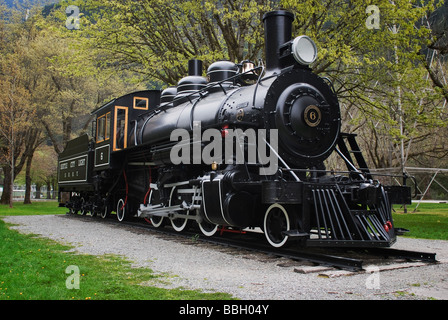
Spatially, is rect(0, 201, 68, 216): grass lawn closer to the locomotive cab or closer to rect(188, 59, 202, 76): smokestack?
the locomotive cab

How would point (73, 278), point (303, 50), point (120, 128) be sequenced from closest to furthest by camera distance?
point (73, 278) < point (303, 50) < point (120, 128)

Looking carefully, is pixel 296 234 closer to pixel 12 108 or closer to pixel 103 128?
pixel 103 128

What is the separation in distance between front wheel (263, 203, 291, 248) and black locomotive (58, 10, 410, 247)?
17mm

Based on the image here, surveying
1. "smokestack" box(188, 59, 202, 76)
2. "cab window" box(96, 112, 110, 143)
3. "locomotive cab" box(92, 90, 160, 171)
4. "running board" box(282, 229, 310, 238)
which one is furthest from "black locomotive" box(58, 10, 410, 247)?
"cab window" box(96, 112, 110, 143)

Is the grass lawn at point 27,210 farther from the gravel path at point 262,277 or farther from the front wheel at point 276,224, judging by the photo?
the front wheel at point 276,224

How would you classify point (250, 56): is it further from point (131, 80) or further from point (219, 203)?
point (219, 203)

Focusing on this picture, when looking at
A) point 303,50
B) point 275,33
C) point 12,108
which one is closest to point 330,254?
point 303,50

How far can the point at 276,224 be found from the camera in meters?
7.17

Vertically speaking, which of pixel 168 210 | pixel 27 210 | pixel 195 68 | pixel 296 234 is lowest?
pixel 27 210

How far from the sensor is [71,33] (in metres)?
15.7

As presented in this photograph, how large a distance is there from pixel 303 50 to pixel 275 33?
0.83 m

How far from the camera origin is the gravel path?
436cm

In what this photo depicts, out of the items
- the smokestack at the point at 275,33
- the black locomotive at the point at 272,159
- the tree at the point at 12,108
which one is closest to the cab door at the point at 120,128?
the black locomotive at the point at 272,159

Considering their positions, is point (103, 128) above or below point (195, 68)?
below
